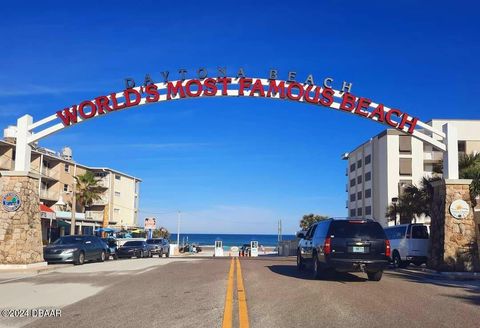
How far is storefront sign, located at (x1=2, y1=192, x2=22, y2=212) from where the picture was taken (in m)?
20.1

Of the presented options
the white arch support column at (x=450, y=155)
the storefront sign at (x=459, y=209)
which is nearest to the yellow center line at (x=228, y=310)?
the storefront sign at (x=459, y=209)

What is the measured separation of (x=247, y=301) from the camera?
429 inches

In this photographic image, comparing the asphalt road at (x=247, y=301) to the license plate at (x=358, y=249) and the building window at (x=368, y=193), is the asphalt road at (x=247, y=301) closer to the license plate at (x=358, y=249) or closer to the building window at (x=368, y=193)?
the license plate at (x=358, y=249)

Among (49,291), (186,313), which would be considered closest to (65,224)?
(49,291)

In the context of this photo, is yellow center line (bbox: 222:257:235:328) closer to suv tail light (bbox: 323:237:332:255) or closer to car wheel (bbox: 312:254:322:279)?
suv tail light (bbox: 323:237:332:255)

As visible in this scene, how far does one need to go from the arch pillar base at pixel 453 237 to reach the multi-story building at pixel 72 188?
3497cm

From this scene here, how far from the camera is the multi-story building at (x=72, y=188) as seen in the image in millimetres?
Answer: 52094

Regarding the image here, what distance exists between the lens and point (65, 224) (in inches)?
2122

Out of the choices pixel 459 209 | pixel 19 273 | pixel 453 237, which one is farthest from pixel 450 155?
pixel 19 273

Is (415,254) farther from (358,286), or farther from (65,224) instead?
(65,224)

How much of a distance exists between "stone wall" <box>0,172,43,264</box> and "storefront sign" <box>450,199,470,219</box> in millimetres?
15591

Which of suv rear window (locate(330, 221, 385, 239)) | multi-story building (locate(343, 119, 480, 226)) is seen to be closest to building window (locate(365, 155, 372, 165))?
multi-story building (locate(343, 119, 480, 226))

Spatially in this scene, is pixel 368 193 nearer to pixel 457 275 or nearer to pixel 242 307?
pixel 457 275

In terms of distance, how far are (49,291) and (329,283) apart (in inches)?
285
